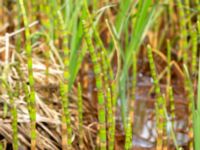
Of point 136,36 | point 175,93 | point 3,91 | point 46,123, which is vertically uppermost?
point 136,36

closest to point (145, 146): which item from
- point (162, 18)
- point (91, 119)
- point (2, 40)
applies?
point (91, 119)

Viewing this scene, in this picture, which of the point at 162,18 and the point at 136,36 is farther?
the point at 162,18

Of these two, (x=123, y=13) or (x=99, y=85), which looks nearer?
(x=99, y=85)

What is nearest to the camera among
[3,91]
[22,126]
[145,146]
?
[22,126]

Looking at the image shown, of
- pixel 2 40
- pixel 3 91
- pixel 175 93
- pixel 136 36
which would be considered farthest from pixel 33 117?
pixel 175 93

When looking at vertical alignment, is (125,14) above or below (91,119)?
above

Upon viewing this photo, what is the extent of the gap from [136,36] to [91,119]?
0.38 meters

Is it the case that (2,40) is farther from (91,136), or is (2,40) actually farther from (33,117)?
(33,117)

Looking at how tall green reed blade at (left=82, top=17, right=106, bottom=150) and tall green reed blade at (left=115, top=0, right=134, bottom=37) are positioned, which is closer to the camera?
tall green reed blade at (left=82, top=17, right=106, bottom=150)

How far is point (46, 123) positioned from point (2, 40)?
466 millimetres

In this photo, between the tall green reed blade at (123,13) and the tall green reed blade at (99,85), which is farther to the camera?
the tall green reed blade at (123,13)

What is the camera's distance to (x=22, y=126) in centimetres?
165

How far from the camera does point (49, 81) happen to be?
6.66ft

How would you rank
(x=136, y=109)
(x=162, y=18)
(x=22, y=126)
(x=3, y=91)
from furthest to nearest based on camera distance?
(x=162, y=18), (x=136, y=109), (x=3, y=91), (x=22, y=126)
